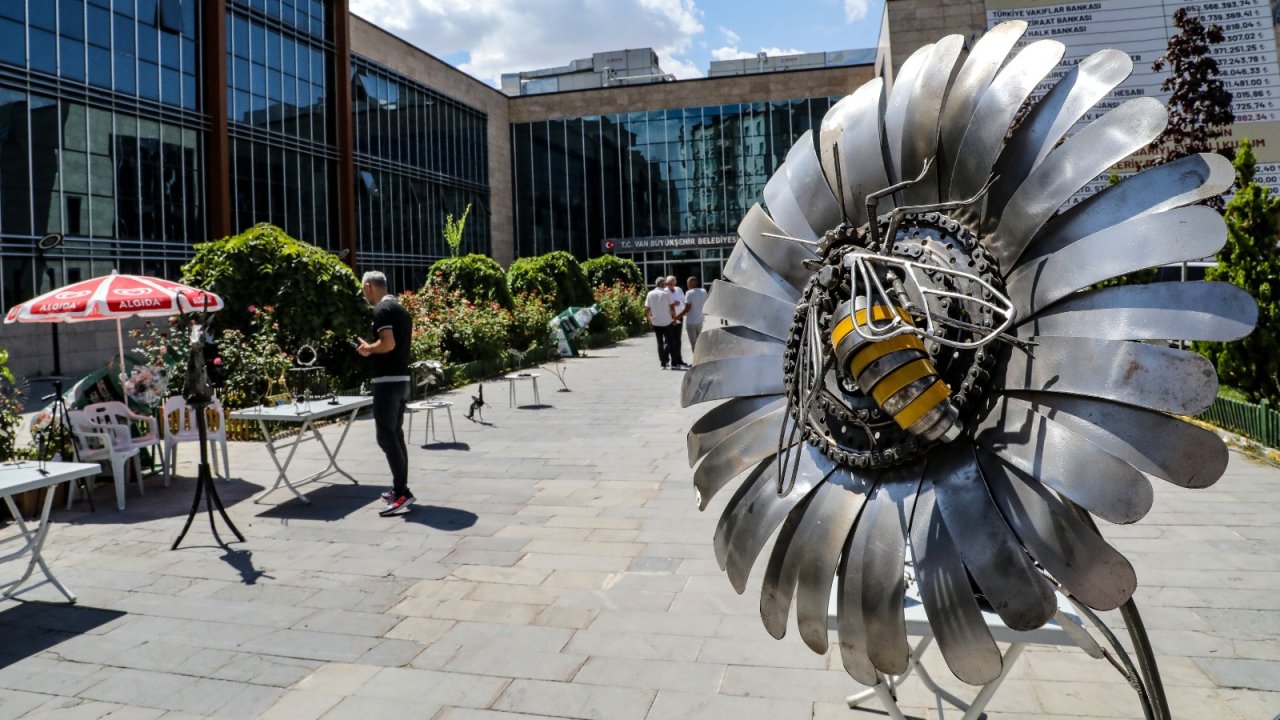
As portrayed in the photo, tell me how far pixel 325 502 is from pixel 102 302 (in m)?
3.04

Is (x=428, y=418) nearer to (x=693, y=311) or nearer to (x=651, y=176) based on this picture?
(x=693, y=311)

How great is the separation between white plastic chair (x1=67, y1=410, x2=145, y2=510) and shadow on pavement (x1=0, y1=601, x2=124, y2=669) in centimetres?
254

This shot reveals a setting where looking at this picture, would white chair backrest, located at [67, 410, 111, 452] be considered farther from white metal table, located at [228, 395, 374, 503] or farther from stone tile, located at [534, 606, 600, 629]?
stone tile, located at [534, 606, 600, 629]

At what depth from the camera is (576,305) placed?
27203mm

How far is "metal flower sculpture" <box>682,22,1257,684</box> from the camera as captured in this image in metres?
1.50

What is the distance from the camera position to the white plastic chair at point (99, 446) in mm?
7465

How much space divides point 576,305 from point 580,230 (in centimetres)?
1903

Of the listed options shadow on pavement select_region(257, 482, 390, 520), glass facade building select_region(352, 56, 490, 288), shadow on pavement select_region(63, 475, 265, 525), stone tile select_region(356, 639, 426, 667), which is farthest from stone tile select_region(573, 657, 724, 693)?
glass facade building select_region(352, 56, 490, 288)

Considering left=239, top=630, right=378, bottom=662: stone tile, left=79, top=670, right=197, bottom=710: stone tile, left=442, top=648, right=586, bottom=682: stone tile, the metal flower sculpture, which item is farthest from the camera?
left=239, top=630, right=378, bottom=662: stone tile

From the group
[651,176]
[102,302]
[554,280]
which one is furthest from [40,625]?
[651,176]

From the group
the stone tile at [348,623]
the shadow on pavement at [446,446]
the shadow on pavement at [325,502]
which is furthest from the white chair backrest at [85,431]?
the stone tile at [348,623]

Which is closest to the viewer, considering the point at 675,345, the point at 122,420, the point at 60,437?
the point at 60,437

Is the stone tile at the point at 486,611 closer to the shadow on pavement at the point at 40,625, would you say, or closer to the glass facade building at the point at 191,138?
the shadow on pavement at the point at 40,625

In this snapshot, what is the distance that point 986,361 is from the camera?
66.9 inches
